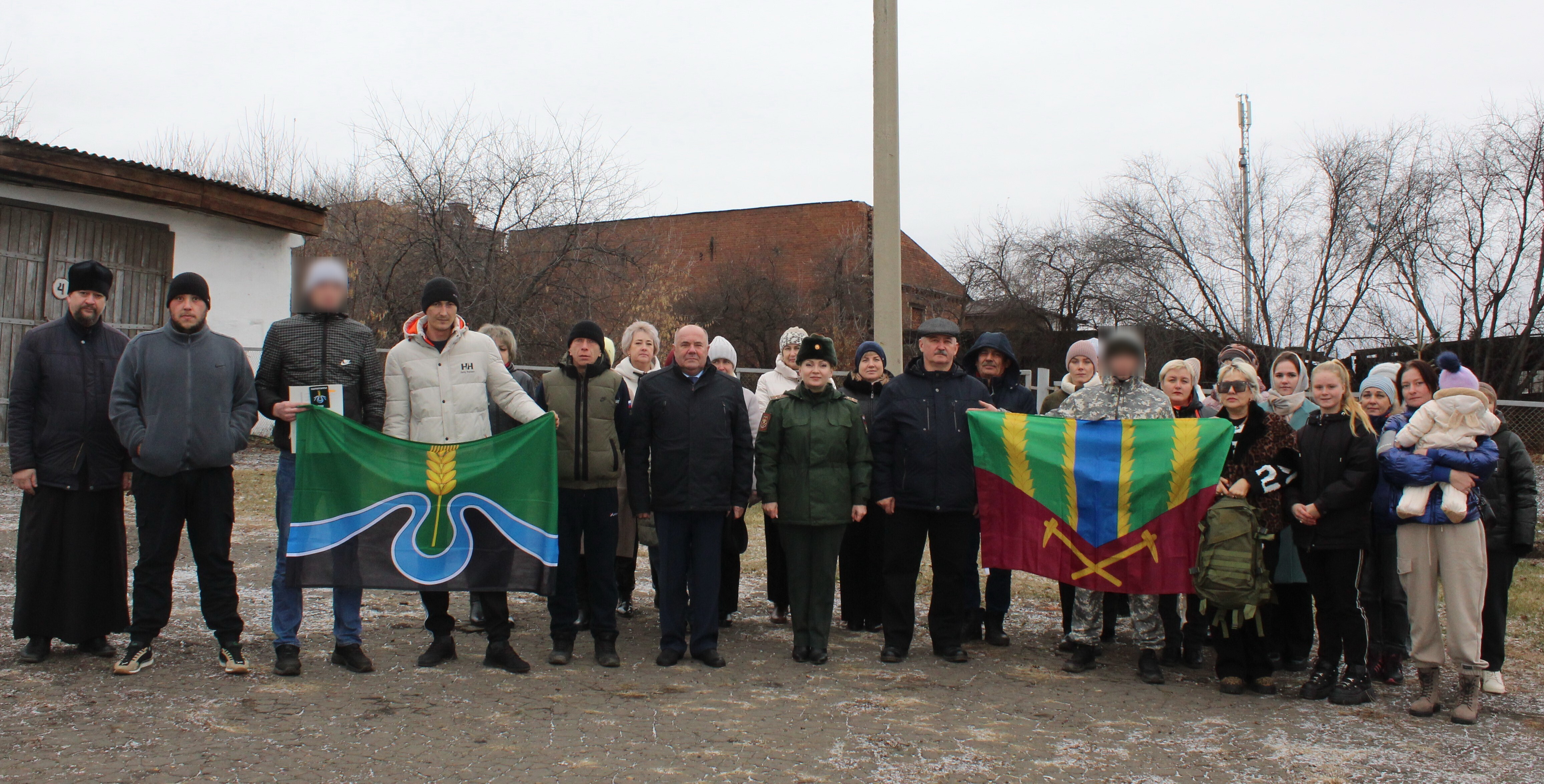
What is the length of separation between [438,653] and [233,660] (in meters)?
0.99

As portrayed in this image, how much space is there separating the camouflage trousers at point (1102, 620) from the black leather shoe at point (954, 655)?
2.00 feet

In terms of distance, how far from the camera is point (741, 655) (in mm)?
6098

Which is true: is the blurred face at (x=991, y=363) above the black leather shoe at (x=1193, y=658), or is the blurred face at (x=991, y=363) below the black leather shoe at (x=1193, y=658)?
above

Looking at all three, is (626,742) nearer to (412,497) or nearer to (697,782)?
(697,782)

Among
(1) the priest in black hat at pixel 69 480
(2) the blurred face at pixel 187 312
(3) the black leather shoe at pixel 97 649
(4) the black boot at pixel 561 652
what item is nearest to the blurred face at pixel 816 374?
(4) the black boot at pixel 561 652

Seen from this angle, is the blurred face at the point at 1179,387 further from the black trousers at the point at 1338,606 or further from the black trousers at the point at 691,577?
the black trousers at the point at 691,577

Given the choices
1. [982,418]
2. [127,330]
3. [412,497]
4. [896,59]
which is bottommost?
[412,497]

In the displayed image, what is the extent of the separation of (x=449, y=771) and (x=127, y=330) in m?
14.4

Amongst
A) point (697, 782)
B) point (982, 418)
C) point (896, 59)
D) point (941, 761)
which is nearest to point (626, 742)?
point (697, 782)

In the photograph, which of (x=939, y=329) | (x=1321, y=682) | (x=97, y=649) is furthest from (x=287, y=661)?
(x=1321, y=682)

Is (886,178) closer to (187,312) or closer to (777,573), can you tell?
(777,573)

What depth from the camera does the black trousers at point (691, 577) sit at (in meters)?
5.90

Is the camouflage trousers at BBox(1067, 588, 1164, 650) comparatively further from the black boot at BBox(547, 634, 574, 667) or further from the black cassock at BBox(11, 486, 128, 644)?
the black cassock at BBox(11, 486, 128, 644)

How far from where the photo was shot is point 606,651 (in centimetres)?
577
